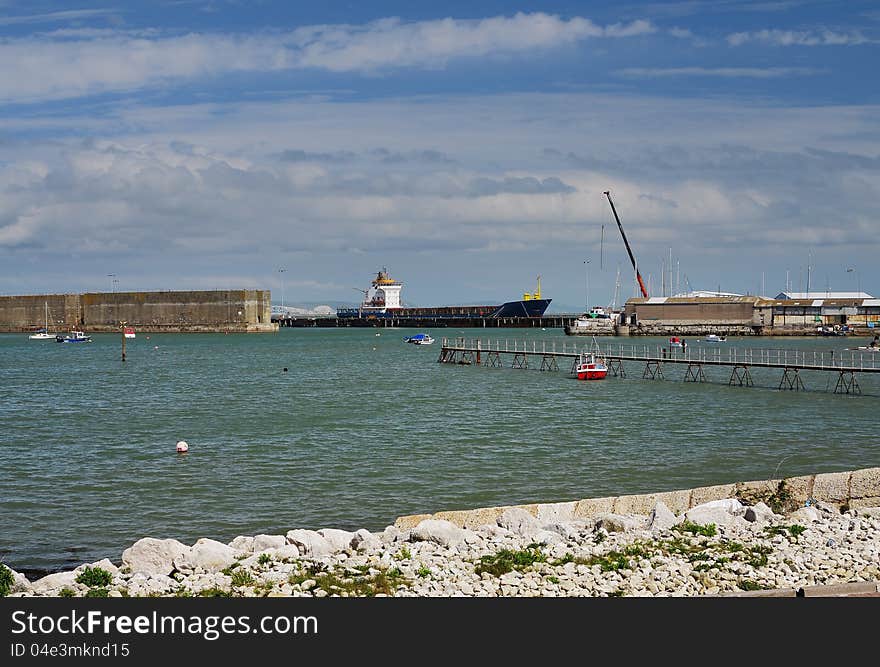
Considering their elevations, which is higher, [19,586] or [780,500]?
[780,500]

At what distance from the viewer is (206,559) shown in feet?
39.2

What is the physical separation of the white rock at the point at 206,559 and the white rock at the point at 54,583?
127 cm

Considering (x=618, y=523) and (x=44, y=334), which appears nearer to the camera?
(x=618, y=523)

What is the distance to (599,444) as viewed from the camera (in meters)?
28.8

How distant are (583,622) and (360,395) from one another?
38201 millimetres

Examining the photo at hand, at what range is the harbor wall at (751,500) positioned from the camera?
15.2m

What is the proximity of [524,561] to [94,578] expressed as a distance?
522 cm

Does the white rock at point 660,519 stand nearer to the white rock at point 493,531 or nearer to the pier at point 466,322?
the white rock at point 493,531

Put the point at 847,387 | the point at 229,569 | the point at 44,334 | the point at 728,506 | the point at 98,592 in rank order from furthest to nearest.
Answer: the point at 44,334, the point at 847,387, the point at 728,506, the point at 229,569, the point at 98,592

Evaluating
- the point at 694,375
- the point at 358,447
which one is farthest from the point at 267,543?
the point at 694,375

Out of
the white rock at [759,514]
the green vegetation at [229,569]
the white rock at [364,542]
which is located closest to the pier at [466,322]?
the white rock at [759,514]

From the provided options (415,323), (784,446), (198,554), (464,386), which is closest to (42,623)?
(198,554)

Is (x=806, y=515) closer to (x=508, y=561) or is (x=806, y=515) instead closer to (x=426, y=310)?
(x=508, y=561)

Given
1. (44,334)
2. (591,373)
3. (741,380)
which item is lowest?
(741,380)
